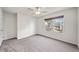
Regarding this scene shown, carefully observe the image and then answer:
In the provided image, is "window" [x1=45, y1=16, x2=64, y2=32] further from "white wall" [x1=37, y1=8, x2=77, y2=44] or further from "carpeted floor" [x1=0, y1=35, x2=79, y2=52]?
"carpeted floor" [x1=0, y1=35, x2=79, y2=52]

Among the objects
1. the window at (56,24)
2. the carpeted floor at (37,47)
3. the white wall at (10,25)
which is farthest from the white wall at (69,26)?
the white wall at (10,25)

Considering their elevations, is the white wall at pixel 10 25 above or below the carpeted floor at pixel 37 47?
above

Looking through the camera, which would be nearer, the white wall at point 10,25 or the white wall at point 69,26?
the white wall at point 69,26

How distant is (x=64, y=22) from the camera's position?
11.8 ft

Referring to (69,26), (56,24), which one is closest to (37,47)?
(69,26)

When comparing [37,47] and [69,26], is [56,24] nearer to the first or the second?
[69,26]

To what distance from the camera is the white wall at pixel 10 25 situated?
12.6ft

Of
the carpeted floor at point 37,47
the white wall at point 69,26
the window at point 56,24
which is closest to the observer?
the carpeted floor at point 37,47

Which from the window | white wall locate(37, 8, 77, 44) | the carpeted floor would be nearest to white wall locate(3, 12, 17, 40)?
the carpeted floor

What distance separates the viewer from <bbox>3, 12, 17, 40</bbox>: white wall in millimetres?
3838

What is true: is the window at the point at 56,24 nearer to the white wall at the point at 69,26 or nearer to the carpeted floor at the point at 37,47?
the white wall at the point at 69,26

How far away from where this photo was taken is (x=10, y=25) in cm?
415

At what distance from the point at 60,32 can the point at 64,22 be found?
0.73 m
